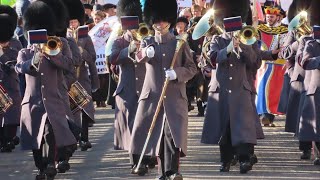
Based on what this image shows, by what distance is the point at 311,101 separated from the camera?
43.3 ft

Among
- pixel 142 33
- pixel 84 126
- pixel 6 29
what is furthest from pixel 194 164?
pixel 6 29

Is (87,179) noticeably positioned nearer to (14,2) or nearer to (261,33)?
(261,33)

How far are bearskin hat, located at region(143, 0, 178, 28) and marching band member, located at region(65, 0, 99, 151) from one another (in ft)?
7.52

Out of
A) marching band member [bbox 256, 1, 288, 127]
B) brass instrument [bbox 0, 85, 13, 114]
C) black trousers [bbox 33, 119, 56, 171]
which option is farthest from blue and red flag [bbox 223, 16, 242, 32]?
marching band member [bbox 256, 1, 288, 127]

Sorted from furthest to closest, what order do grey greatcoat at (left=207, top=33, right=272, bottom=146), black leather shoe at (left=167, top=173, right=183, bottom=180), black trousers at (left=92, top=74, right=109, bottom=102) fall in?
1. black trousers at (left=92, top=74, right=109, bottom=102)
2. grey greatcoat at (left=207, top=33, right=272, bottom=146)
3. black leather shoe at (left=167, top=173, right=183, bottom=180)

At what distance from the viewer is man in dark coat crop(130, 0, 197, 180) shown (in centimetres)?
1169

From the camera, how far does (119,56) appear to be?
1295 cm

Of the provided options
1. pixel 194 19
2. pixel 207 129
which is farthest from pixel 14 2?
pixel 207 129

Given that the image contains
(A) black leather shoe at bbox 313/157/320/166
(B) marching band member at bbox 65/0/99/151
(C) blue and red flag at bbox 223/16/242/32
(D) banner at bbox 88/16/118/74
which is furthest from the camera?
(D) banner at bbox 88/16/118/74

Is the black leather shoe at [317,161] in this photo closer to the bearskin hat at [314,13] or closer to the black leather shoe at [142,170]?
the bearskin hat at [314,13]

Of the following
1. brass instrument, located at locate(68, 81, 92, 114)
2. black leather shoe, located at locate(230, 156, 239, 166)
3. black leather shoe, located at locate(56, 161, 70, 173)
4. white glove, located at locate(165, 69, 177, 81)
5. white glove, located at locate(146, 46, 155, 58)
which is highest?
white glove, located at locate(146, 46, 155, 58)

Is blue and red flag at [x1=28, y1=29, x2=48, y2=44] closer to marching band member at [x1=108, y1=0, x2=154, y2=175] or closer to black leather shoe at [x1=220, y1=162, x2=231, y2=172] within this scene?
marching band member at [x1=108, y1=0, x2=154, y2=175]

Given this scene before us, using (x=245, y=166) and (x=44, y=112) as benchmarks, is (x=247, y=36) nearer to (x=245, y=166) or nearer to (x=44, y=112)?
(x=245, y=166)

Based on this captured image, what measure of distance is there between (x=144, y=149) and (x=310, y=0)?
12.5 ft
